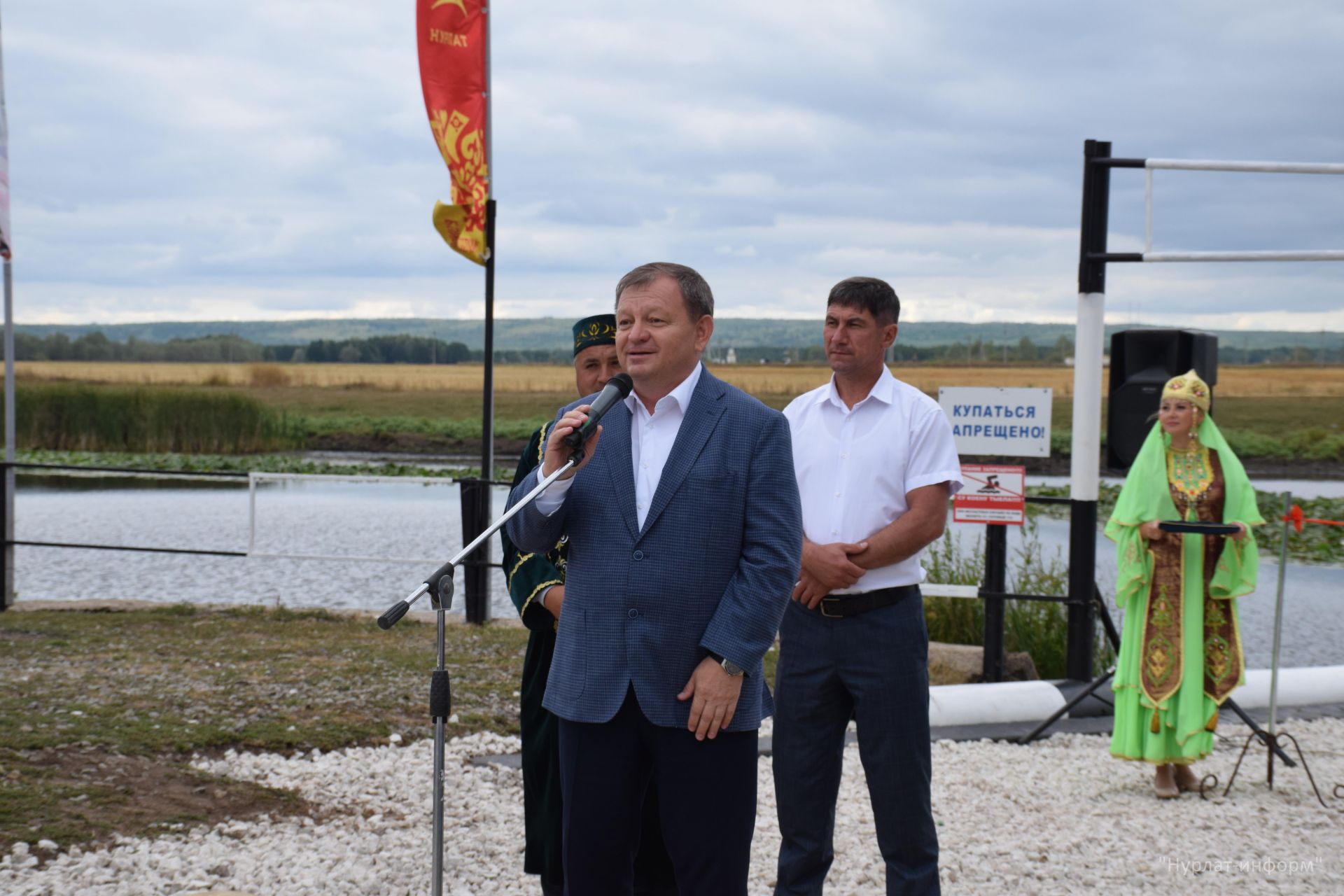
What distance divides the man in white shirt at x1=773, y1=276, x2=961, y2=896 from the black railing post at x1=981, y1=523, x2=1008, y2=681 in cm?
355

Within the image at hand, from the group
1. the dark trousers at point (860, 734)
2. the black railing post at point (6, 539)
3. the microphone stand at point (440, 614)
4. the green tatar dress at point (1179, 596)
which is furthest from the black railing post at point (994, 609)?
the black railing post at point (6, 539)

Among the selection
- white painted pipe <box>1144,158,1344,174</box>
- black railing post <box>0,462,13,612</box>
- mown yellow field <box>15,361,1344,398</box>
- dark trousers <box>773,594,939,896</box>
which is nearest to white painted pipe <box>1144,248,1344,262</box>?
white painted pipe <box>1144,158,1344,174</box>

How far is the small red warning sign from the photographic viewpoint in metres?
6.88

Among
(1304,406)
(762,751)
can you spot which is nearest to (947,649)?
(762,751)

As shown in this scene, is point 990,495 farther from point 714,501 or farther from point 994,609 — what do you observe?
point 714,501

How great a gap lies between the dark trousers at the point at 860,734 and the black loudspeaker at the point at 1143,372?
9.78 feet

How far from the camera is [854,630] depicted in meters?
3.60

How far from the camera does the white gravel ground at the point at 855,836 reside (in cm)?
403

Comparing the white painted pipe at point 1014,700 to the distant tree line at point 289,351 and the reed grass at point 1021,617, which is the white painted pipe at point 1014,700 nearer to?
the reed grass at point 1021,617

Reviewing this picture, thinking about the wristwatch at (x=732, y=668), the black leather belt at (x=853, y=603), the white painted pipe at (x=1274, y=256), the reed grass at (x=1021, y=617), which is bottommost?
the reed grass at (x=1021, y=617)

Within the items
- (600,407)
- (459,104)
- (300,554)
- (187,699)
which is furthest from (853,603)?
(300,554)

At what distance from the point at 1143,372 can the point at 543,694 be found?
4178 millimetres

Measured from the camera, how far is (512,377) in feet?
248

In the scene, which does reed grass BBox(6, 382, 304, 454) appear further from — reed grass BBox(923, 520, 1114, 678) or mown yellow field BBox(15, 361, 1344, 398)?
reed grass BBox(923, 520, 1114, 678)
